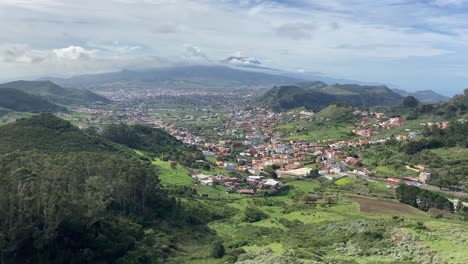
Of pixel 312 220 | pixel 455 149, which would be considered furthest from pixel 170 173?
pixel 455 149

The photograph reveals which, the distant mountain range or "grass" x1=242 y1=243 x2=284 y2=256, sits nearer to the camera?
"grass" x1=242 y1=243 x2=284 y2=256

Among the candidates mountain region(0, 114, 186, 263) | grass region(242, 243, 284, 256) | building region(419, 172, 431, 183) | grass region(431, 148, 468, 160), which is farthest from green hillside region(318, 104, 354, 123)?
grass region(242, 243, 284, 256)

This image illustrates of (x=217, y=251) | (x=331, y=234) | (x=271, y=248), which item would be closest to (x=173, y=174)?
(x=217, y=251)

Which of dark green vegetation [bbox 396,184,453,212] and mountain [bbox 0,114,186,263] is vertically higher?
mountain [bbox 0,114,186,263]

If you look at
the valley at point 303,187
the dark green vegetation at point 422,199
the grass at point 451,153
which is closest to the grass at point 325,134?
the valley at point 303,187

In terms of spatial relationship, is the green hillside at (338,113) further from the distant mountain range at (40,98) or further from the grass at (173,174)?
the distant mountain range at (40,98)

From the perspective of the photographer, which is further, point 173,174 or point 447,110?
point 447,110

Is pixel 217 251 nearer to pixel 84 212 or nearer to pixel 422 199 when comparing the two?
pixel 84 212

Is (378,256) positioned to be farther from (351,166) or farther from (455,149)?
(455,149)

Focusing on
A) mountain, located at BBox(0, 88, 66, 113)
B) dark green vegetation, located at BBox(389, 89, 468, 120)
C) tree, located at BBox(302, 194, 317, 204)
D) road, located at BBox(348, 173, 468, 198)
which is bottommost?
road, located at BBox(348, 173, 468, 198)

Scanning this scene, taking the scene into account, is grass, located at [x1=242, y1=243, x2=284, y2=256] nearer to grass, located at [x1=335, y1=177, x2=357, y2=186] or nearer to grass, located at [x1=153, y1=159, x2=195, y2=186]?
grass, located at [x1=153, y1=159, x2=195, y2=186]
